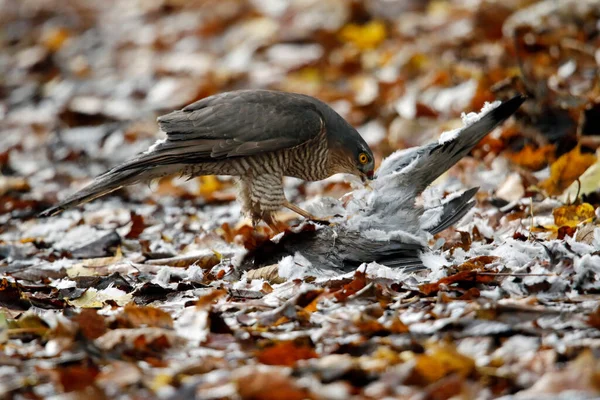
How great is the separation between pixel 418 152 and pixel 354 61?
608 centimetres

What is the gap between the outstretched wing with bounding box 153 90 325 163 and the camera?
5.51 meters

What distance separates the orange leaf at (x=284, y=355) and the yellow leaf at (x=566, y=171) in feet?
9.95

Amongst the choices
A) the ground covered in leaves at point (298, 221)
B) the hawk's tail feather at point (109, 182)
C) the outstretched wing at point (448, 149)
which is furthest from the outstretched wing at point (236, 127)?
the outstretched wing at point (448, 149)

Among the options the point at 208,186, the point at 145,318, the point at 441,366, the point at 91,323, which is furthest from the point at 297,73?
the point at 441,366

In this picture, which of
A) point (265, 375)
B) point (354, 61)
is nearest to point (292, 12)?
point (354, 61)

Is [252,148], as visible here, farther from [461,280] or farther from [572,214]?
[461,280]

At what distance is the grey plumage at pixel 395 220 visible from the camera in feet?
15.0

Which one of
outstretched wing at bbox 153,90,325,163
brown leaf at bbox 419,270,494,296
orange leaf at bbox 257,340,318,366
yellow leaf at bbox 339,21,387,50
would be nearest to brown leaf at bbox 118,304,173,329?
orange leaf at bbox 257,340,318,366

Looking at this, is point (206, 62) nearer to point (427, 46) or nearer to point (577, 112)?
point (427, 46)

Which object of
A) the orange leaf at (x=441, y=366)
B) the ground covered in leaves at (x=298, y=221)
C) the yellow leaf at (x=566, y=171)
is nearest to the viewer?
the orange leaf at (x=441, y=366)

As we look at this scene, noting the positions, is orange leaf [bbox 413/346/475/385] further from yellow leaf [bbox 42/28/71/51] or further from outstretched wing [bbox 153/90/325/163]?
yellow leaf [bbox 42/28/71/51]

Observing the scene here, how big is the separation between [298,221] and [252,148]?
703 millimetres

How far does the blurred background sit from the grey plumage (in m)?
1.22

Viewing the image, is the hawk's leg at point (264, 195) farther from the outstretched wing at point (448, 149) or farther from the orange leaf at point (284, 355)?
the orange leaf at point (284, 355)
